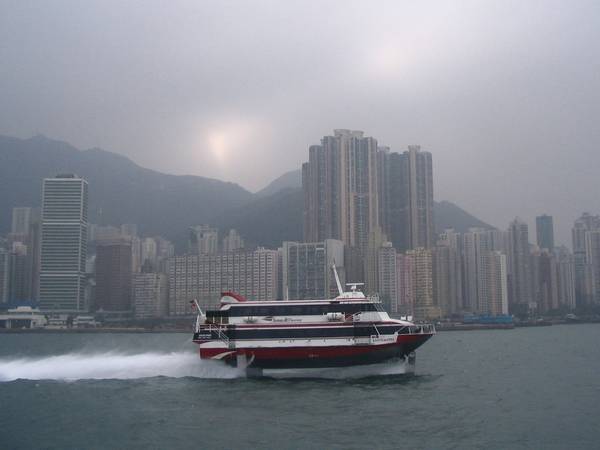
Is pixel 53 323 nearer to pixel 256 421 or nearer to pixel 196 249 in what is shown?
pixel 196 249

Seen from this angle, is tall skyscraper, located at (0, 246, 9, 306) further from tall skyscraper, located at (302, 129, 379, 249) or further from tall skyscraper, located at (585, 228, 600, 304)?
tall skyscraper, located at (585, 228, 600, 304)

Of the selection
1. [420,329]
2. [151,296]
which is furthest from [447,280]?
[420,329]

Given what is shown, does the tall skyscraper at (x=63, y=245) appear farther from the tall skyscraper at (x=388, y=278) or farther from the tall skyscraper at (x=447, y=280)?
the tall skyscraper at (x=447, y=280)

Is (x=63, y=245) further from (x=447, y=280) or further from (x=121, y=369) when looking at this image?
(x=121, y=369)

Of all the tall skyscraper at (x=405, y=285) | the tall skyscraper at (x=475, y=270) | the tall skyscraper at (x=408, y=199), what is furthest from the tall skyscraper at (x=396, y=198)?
the tall skyscraper at (x=405, y=285)

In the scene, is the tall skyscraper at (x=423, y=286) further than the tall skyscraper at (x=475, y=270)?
No
